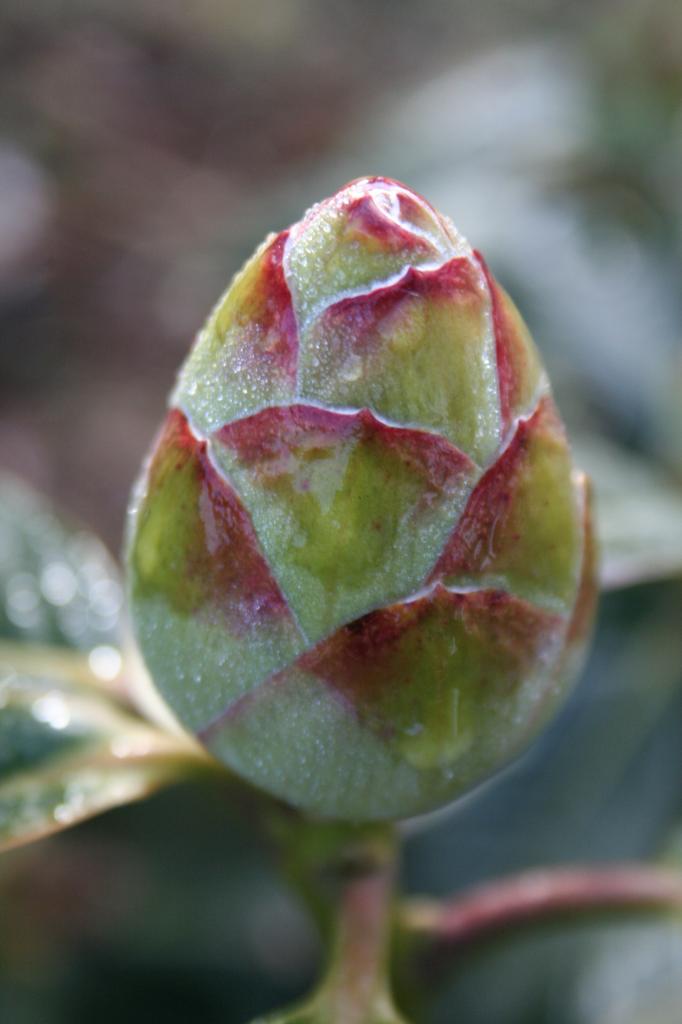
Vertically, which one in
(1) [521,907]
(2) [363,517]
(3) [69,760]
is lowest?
(1) [521,907]

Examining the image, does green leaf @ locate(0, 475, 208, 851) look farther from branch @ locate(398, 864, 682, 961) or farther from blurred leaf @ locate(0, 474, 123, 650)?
branch @ locate(398, 864, 682, 961)

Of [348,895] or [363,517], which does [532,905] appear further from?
Answer: [363,517]

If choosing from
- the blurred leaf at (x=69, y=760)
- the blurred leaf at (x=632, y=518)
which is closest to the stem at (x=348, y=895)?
the blurred leaf at (x=69, y=760)

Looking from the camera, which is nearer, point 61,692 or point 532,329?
point 61,692

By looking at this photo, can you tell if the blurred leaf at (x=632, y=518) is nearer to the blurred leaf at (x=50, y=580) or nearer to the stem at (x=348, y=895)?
the stem at (x=348, y=895)

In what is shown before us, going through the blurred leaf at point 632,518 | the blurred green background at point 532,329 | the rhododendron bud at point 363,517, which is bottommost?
the blurred green background at point 532,329

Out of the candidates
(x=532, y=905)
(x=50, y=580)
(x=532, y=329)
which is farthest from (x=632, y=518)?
(x=532, y=329)

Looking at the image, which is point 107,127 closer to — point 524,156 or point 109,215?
point 109,215
